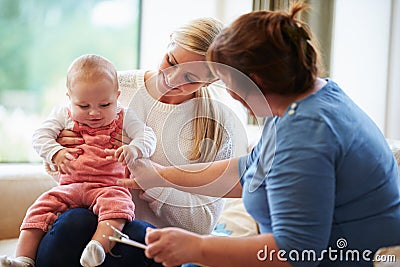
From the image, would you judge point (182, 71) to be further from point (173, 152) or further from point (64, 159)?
point (64, 159)

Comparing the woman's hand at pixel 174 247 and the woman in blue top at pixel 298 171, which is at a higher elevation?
the woman in blue top at pixel 298 171

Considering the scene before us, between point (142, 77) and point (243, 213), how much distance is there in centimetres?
84

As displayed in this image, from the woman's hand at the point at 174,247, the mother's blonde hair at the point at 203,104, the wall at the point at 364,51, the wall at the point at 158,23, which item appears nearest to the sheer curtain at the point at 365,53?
the wall at the point at 364,51

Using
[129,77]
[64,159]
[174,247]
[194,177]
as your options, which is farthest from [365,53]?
[174,247]

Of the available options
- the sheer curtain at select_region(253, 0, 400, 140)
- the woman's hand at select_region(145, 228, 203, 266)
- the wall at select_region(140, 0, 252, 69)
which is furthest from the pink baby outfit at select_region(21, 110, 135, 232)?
the wall at select_region(140, 0, 252, 69)

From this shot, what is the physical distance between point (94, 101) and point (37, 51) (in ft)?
5.36

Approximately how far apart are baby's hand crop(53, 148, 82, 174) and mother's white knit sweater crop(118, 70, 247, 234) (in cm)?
26

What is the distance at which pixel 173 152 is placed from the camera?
1789 mm

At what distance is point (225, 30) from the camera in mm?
1200

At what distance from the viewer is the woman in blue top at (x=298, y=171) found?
108 centimetres

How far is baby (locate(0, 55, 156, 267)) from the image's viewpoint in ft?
5.27

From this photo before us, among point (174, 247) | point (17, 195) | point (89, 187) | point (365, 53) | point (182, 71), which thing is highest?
point (182, 71)

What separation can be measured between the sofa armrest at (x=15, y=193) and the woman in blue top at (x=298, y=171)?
1.23 meters

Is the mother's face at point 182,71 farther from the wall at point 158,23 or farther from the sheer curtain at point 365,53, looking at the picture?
the wall at point 158,23
